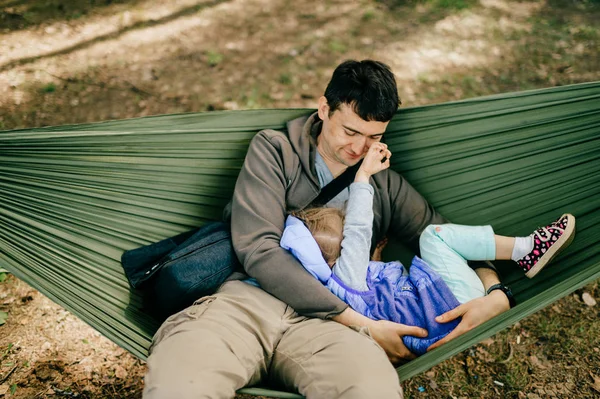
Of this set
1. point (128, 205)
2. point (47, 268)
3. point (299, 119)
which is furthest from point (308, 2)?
point (47, 268)

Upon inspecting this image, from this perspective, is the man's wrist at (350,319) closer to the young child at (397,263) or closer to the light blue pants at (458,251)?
the young child at (397,263)

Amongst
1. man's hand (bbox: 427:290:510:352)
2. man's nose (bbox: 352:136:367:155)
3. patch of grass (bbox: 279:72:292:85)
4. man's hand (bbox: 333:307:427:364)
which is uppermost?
man's nose (bbox: 352:136:367:155)

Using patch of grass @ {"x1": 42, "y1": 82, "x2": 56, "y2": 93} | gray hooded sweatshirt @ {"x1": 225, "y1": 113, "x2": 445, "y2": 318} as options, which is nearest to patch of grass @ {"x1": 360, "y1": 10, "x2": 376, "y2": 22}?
patch of grass @ {"x1": 42, "y1": 82, "x2": 56, "y2": 93}

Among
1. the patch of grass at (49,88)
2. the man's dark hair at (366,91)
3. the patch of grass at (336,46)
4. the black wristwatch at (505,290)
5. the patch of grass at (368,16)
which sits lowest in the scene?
the black wristwatch at (505,290)

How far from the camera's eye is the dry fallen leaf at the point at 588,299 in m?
2.23

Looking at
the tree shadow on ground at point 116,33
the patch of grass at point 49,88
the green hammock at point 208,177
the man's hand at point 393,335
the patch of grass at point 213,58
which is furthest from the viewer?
the patch of grass at point 213,58

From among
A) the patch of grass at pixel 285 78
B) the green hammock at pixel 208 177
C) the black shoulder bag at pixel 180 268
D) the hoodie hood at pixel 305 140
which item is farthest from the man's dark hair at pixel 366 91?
the patch of grass at pixel 285 78

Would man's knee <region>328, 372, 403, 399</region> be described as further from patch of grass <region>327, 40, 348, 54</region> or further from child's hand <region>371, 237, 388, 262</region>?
patch of grass <region>327, 40, 348, 54</region>

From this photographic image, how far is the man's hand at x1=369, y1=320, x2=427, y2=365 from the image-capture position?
1488 mm

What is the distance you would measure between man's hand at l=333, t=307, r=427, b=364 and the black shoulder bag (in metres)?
0.44

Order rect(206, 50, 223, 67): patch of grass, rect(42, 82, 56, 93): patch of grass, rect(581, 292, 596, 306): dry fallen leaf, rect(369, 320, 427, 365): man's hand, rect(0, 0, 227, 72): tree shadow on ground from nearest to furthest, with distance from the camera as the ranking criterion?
rect(369, 320, 427, 365): man's hand, rect(581, 292, 596, 306): dry fallen leaf, rect(42, 82, 56, 93): patch of grass, rect(0, 0, 227, 72): tree shadow on ground, rect(206, 50, 223, 67): patch of grass

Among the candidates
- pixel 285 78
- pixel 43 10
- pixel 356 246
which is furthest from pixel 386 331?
pixel 43 10

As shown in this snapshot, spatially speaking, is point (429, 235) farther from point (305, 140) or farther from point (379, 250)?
point (305, 140)

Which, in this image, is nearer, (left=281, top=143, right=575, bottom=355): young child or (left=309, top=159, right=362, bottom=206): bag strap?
(left=281, top=143, right=575, bottom=355): young child
